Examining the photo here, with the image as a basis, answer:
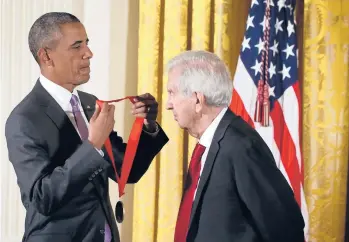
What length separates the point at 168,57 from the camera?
3.05 m

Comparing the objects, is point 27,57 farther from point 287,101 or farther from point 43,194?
point 43,194

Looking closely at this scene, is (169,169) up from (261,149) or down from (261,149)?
down

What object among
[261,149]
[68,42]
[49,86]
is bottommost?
[261,149]

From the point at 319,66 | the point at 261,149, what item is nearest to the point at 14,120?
the point at 261,149

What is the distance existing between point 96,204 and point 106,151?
0.22 metres

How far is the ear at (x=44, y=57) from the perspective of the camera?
6.07 ft

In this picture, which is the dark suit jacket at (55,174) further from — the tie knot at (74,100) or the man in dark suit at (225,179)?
the man in dark suit at (225,179)

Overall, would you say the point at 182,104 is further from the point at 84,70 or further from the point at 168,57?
the point at 168,57

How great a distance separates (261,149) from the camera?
164 centimetres

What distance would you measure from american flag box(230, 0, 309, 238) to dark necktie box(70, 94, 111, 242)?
112cm

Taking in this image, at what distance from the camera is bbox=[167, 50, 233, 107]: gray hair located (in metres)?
1.74

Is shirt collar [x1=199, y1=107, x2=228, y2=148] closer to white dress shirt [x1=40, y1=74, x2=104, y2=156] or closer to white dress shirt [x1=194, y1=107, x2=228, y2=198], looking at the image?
white dress shirt [x1=194, y1=107, x2=228, y2=198]

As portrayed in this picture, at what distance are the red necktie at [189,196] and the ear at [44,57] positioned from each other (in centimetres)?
55

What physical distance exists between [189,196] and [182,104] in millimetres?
287
